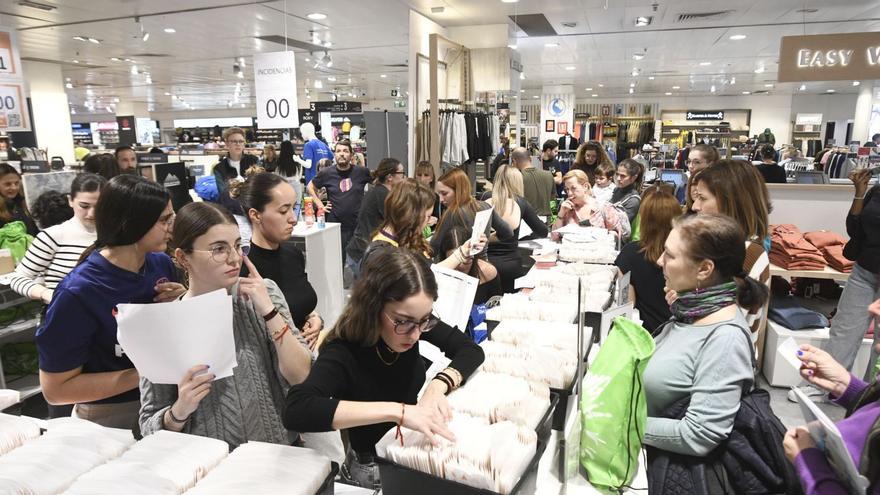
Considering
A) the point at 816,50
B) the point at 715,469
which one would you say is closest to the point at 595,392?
the point at 715,469

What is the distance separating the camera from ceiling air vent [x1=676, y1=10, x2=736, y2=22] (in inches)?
302

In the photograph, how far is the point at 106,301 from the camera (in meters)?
1.66

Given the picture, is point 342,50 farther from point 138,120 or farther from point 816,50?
point 138,120

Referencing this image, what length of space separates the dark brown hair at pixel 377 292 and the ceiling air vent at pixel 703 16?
7.97 m

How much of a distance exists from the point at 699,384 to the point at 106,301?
181cm

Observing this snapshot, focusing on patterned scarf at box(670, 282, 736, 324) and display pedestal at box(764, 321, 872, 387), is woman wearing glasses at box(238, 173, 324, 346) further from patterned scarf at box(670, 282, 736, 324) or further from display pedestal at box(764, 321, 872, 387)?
display pedestal at box(764, 321, 872, 387)

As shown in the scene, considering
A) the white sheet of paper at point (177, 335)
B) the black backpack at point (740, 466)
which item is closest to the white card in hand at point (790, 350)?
the black backpack at point (740, 466)

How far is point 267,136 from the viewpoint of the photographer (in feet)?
57.7

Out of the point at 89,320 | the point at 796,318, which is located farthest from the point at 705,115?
the point at 89,320

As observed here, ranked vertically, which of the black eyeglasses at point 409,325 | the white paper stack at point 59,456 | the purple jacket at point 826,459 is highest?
the black eyeglasses at point 409,325

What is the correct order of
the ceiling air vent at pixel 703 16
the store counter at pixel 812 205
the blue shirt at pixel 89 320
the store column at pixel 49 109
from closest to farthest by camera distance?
the blue shirt at pixel 89 320
the store counter at pixel 812 205
the ceiling air vent at pixel 703 16
the store column at pixel 49 109

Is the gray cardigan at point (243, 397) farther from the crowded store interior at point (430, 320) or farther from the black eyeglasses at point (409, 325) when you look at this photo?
the black eyeglasses at point (409, 325)

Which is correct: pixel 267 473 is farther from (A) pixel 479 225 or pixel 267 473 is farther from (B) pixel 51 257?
(B) pixel 51 257

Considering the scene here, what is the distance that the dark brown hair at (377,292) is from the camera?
4.84ft
